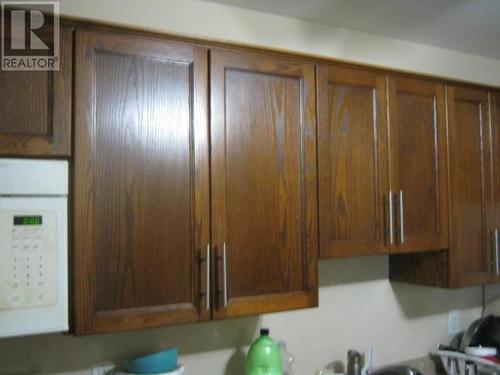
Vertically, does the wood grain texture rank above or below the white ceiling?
below

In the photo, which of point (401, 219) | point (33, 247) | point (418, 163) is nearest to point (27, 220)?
point (33, 247)

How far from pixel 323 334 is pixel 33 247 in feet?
4.65

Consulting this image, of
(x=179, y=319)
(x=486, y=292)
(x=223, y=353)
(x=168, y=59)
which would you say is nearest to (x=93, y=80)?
(x=168, y=59)

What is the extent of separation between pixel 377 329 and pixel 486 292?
91cm

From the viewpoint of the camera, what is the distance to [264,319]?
197 cm

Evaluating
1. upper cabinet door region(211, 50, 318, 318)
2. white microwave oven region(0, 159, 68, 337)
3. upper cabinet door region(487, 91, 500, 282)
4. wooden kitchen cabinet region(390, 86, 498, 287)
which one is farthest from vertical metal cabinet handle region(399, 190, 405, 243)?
white microwave oven region(0, 159, 68, 337)

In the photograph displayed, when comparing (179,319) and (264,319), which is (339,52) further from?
(179,319)

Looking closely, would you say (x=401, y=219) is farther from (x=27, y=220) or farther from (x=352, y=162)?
(x=27, y=220)

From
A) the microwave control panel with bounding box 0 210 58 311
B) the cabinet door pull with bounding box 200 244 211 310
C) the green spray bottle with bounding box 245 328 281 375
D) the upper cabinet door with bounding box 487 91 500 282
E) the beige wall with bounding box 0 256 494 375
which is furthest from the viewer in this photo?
the upper cabinet door with bounding box 487 91 500 282

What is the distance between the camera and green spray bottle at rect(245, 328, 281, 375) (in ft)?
5.65

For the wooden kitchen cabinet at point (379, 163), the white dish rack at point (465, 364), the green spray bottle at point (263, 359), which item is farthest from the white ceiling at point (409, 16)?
the white dish rack at point (465, 364)

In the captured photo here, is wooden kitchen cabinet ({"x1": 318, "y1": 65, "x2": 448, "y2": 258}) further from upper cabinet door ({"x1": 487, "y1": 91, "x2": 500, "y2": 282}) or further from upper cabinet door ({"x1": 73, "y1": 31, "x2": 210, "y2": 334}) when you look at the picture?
upper cabinet door ({"x1": 73, "y1": 31, "x2": 210, "y2": 334})
